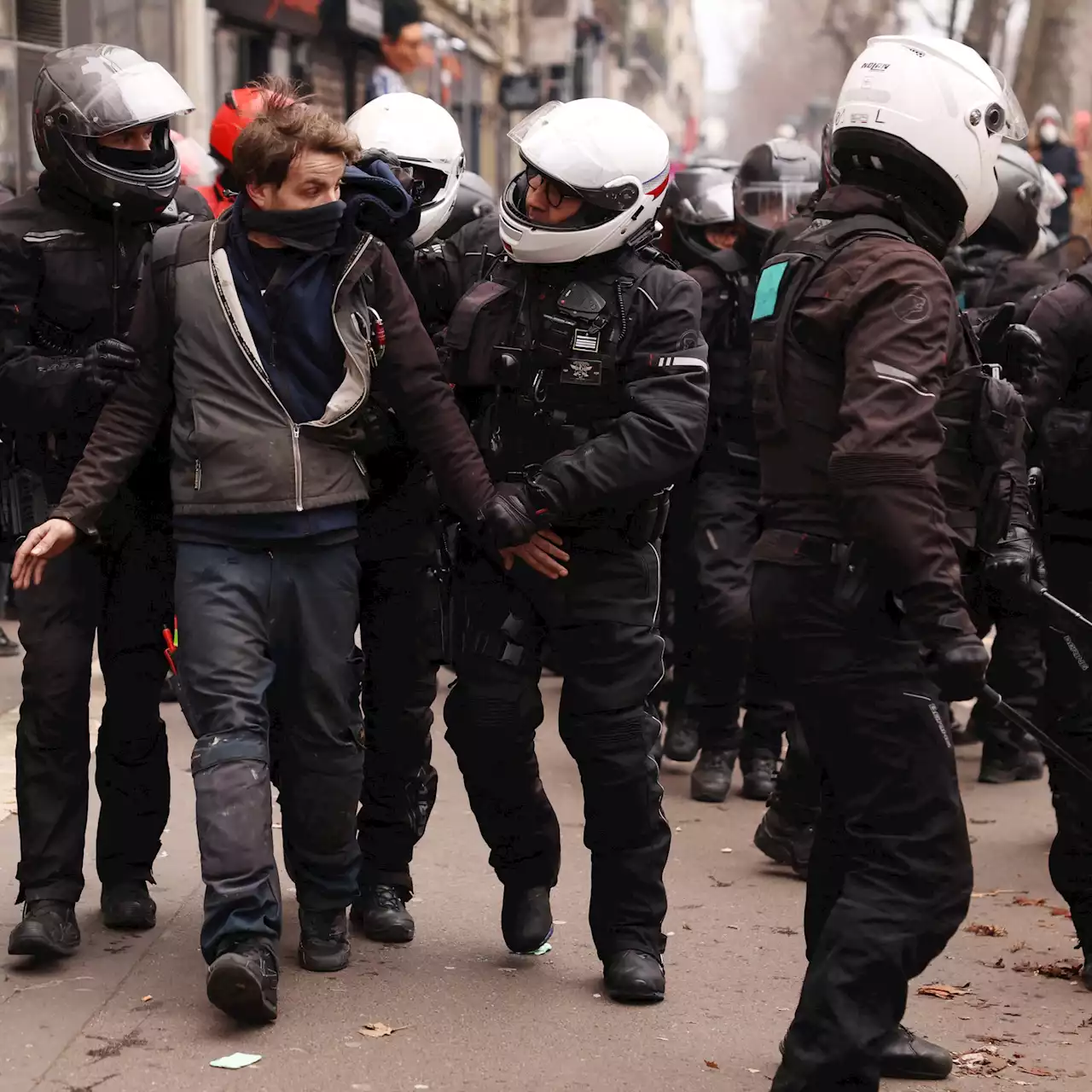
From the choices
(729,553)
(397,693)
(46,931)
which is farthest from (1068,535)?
(46,931)

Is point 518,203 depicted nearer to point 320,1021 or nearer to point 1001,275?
point 320,1021

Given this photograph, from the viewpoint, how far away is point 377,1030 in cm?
441

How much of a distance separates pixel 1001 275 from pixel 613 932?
3573 mm

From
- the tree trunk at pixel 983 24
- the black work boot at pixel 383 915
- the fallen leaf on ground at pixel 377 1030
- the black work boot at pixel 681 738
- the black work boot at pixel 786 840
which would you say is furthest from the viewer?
the tree trunk at pixel 983 24

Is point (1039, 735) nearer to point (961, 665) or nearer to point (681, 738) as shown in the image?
point (961, 665)

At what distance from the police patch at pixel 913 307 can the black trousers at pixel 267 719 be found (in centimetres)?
156

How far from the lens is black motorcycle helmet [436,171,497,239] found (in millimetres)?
6410

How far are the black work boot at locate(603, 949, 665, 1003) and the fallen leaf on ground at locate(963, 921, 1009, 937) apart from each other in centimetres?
125

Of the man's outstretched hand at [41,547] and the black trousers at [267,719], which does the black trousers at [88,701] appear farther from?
the black trousers at [267,719]

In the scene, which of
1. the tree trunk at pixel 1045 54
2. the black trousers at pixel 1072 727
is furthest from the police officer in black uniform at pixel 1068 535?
the tree trunk at pixel 1045 54

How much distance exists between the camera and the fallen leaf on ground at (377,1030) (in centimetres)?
437

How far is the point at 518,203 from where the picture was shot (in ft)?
15.8

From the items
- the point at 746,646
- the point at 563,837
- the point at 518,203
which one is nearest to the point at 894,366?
the point at 518,203

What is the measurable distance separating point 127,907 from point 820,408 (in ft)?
7.50
